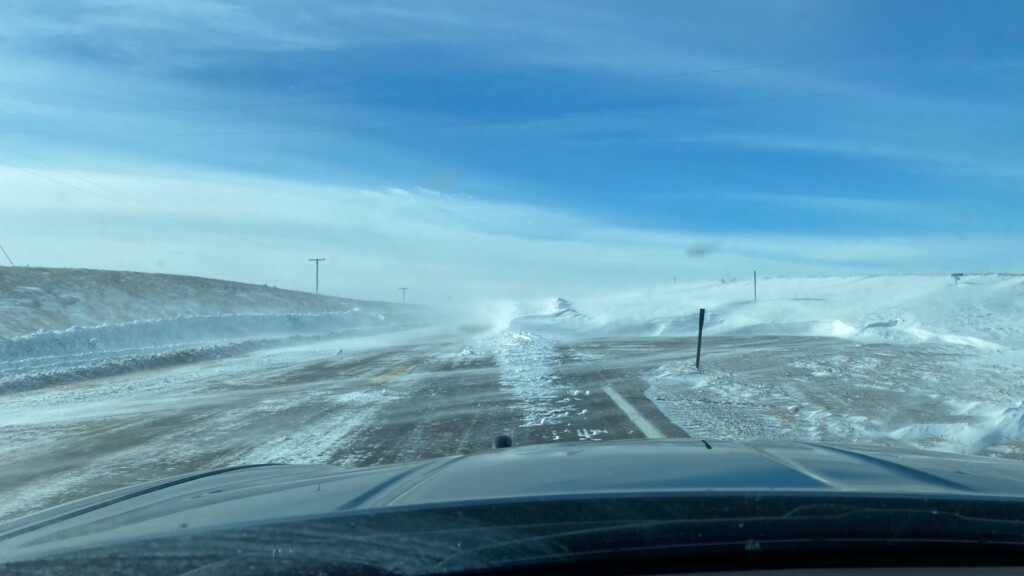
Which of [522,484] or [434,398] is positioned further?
[434,398]

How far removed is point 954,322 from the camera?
33.6 m

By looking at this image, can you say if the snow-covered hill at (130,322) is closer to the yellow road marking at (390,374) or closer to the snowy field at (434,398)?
the snowy field at (434,398)

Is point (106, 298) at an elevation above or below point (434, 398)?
above

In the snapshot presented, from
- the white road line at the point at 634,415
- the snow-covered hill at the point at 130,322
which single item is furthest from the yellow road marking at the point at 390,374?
the snow-covered hill at the point at 130,322

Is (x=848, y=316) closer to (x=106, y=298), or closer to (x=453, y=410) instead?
(x=453, y=410)

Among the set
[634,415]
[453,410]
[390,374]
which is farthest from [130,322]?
[634,415]

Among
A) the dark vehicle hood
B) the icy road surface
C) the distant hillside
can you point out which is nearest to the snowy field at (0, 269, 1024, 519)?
the icy road surface

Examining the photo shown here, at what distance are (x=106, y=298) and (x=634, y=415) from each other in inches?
1894

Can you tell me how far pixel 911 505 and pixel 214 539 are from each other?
1936 mm

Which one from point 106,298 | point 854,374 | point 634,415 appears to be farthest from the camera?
point 106,298

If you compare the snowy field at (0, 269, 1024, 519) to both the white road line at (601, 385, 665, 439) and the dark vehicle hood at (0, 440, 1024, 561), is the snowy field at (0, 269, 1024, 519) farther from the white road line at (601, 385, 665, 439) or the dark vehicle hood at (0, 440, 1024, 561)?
A: the dark vehicle hood at (0, 440, 1024, 561)

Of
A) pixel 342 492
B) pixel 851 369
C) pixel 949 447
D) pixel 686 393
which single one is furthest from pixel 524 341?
pixel 342 492

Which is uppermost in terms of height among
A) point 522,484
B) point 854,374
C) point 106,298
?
point 106,298

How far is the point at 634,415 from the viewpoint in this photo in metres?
10.1
